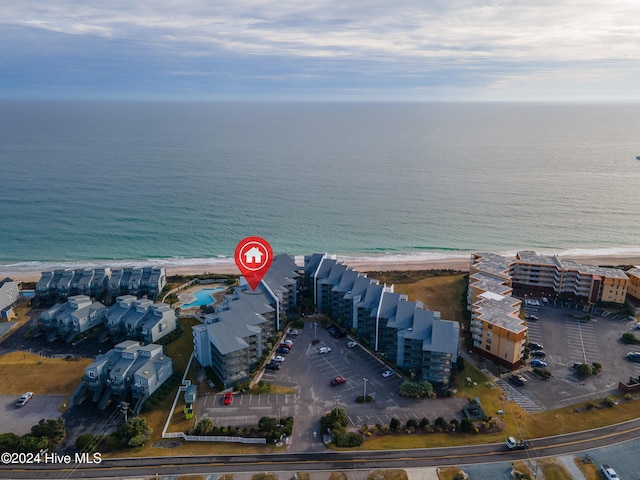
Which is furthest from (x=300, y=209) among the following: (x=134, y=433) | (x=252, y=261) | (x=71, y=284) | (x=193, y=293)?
(x=134, y=433)

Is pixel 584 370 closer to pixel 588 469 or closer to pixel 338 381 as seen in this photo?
pixel 588 469

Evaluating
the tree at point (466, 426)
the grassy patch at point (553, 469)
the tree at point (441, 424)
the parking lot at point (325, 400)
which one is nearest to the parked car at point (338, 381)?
the parking lot at point (325, 400)

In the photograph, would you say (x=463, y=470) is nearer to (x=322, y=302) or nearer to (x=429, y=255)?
(x=322, y=302)

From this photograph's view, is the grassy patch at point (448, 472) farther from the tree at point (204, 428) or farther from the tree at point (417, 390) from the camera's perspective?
the tree at point (204, 428)

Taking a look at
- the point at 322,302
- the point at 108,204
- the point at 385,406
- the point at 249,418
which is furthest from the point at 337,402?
the point at 108,204

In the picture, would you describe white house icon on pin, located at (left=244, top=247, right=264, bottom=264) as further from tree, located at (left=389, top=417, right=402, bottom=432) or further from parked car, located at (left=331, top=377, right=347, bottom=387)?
tree, located at (left=389, top=417, right=402, bottom=432)
